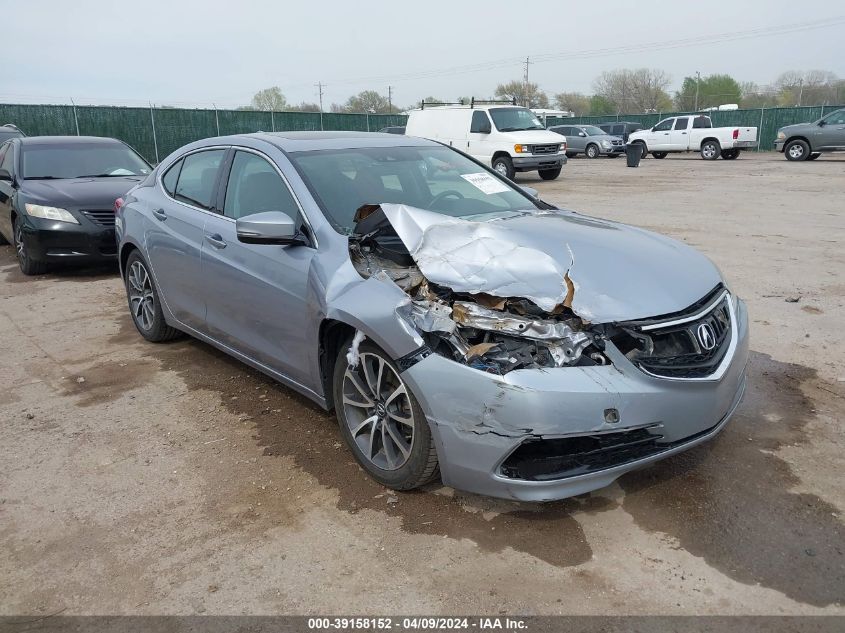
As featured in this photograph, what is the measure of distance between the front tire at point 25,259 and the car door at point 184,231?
13.1 ft

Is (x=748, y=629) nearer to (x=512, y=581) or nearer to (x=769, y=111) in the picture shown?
(x=512, y=581)

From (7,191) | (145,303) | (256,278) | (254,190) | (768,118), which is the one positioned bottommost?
(145,303)

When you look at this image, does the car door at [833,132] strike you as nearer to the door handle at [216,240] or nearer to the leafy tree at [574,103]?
the door handle at [216,240]

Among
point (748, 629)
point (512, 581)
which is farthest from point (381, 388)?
point (748, 629)

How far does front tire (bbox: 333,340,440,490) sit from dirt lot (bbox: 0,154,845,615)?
143 mm

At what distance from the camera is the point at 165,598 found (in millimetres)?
2637

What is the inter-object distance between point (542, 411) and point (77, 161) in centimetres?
850

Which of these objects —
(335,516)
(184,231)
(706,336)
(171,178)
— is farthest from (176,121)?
(706,336)

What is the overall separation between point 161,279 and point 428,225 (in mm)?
2638

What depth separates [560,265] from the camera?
121 inches

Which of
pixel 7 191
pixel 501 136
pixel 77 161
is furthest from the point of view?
pixel 501 136

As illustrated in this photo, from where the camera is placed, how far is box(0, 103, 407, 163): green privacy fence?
2519cm

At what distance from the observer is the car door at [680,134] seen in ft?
96.7

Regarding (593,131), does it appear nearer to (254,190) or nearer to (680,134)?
(680,134)
